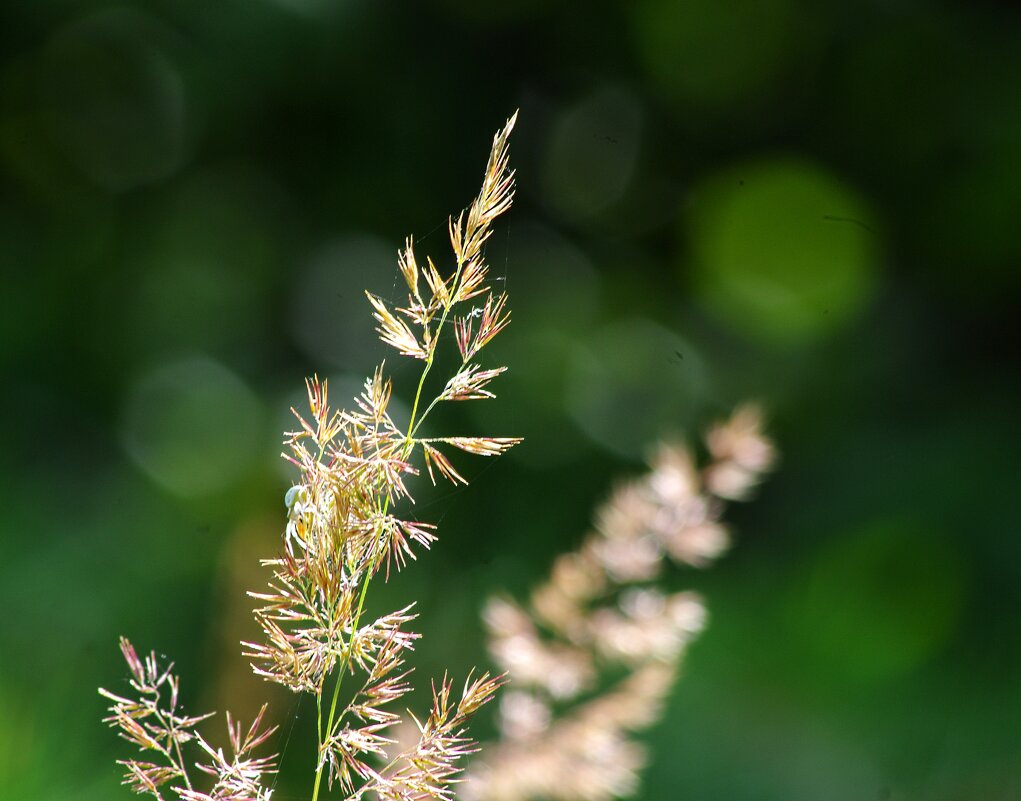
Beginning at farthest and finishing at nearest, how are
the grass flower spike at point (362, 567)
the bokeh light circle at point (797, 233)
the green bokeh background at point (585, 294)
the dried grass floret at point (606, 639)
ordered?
the bokeh light circle at point (797, 233) < the green bokeh background at point (585, 294) < the dried grass floret at point (606, 639) < the grass flower spike at point (362, 567)

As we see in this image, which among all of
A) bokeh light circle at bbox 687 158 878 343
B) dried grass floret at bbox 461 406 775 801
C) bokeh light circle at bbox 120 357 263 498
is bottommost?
dried grass floret at bbox 461 406 775 801

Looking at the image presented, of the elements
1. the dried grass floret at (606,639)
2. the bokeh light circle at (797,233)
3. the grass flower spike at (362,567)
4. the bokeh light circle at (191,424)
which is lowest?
the grass flower spike at (362,567)

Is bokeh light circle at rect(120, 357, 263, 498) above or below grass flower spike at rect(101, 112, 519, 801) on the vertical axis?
above

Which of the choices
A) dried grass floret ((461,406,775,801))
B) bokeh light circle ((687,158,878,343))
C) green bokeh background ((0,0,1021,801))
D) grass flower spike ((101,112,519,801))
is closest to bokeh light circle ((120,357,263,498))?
green bokeh background ((0,0,1021,801))

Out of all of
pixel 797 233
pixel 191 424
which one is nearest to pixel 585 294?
pixel 797 233

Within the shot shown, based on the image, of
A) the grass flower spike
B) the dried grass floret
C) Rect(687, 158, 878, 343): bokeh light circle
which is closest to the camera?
the grass flower spike

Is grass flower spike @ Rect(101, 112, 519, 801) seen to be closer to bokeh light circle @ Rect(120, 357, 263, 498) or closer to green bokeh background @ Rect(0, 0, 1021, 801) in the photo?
green bokeh background @ Rect(0, 0, 1021, 801)

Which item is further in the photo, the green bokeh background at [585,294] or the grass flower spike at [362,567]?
the green bokeh background at [585,294]

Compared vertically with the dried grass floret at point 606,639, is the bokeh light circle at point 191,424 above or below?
above

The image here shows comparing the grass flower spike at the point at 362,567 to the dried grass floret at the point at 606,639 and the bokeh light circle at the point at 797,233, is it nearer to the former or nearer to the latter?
the dried grass floret at the point at 606,639

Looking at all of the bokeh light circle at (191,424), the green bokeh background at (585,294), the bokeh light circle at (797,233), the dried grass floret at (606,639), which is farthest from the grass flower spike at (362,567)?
the bokeh light circle at (797,233)
